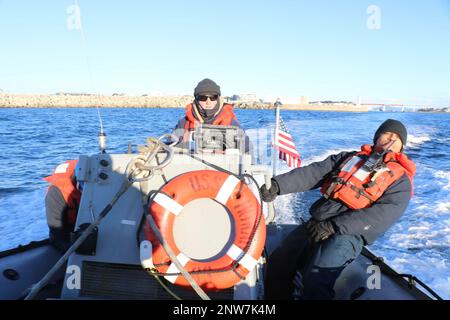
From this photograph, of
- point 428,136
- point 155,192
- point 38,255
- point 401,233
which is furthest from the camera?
point 428,136

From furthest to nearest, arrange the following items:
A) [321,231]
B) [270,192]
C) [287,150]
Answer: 1. [287,150]
2. [270,192]
3. [321,231]

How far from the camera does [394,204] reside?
214cm

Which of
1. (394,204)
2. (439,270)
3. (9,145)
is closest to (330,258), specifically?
(394,204)

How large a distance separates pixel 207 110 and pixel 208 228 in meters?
1.97

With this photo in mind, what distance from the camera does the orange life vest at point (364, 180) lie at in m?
2.19

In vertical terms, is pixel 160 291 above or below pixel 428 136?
above

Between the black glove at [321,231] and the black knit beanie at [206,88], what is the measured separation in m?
1.89

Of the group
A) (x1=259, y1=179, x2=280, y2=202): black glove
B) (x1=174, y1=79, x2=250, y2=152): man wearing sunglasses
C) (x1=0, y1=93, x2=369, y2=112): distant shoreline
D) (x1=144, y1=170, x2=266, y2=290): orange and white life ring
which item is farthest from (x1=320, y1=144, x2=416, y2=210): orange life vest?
(x1=0, y1=93, x2=369, y2=112): distant shoreline

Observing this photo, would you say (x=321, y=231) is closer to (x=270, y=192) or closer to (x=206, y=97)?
(x=270, y=192)

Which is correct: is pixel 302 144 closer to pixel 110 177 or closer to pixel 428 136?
pixel 428 136

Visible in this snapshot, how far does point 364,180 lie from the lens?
7.45 ft

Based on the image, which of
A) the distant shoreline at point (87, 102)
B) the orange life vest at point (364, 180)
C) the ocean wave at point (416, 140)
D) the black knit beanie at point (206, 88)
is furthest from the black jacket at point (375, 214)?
the distant shoreline at point (87, 102)

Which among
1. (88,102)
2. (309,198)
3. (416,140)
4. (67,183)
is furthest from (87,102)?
(67,183)
